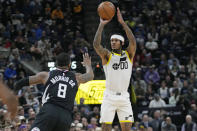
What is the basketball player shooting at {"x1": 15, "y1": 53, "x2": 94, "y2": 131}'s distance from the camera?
741 cm

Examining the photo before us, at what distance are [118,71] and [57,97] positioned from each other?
2.43m

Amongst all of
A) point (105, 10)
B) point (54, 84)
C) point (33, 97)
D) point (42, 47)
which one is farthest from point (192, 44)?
point (54, 84)

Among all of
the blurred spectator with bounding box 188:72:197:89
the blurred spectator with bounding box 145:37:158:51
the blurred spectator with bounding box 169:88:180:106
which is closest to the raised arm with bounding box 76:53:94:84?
the blurred spectator with bounding box 169:88:180:106

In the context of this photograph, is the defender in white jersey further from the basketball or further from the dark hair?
the dark hair

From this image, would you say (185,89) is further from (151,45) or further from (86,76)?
(86,76)

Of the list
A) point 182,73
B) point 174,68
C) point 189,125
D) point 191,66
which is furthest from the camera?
point 191,66

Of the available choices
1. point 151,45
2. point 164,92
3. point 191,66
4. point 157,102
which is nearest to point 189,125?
point 157,102

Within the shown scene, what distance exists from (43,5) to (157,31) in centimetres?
606

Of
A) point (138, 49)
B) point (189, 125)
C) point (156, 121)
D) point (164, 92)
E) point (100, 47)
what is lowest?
point (189, 125)

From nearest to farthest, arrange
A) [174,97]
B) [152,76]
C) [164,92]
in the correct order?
[174,97]
[164,92]
[152,76]

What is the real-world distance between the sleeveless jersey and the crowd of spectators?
18.3 ft

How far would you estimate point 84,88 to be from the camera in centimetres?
1617

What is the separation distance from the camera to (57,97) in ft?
25.0

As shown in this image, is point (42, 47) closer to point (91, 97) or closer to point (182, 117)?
point (91, 97)
